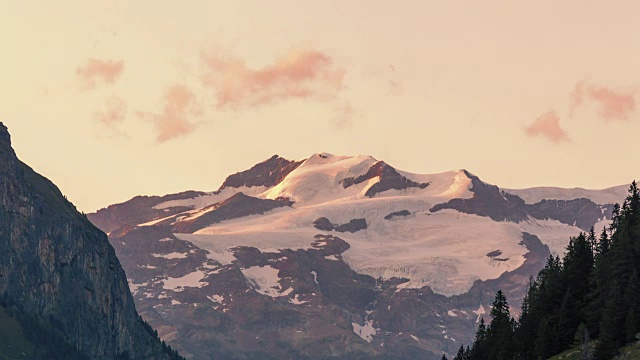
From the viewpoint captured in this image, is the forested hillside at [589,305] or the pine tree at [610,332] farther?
the forested hillside at [589,305]

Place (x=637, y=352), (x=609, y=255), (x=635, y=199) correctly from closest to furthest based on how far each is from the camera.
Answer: (x=637, y=352), (x=609, y=255), (x=635, y=199)

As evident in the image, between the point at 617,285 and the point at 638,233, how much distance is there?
11504mm

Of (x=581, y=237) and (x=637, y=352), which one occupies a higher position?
(x=581, y=237)

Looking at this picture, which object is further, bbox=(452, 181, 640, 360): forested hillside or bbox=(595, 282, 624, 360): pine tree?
bbox=(452, 181, 640, 360): forested hillside

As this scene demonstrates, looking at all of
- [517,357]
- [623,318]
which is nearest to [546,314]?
[517,357]

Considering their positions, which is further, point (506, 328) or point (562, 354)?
point (506, 328)

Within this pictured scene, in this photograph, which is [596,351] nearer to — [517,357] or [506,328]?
[517,357]

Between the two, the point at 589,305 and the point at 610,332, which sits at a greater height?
the point at 589,305

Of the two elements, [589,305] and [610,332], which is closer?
[610,332]

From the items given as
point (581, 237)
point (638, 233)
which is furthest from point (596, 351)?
point (581, 237)

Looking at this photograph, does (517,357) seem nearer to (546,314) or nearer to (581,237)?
(546,314)

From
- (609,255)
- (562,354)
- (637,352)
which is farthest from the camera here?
(609,255)

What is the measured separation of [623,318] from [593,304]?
1488 centimetres

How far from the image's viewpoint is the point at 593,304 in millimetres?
172750
